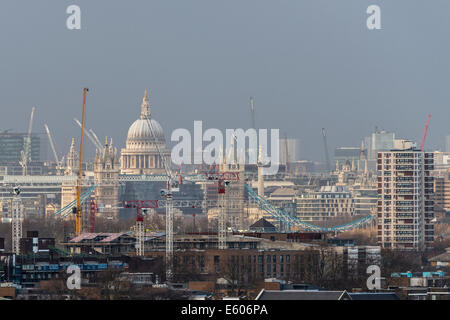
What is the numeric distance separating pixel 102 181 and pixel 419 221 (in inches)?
3021

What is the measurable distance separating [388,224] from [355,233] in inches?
426

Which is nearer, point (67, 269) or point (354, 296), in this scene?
point (354, 296)

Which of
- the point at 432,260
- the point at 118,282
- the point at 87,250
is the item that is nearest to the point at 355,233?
the point at 432,260

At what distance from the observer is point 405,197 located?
122m

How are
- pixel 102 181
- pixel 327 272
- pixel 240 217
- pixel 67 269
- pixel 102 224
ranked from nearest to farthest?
1. pixel 67 269
2. pixel 327 272
3. pixel 102 224
4. pixel 240 217
5. pixel 102 181

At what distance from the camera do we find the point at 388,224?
121 m

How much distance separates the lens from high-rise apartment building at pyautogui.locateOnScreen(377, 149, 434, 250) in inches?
4705

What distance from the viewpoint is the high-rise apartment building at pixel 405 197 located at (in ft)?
392

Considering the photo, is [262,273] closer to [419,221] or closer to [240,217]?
[419,221]

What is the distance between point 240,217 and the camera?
172250 millimetres
